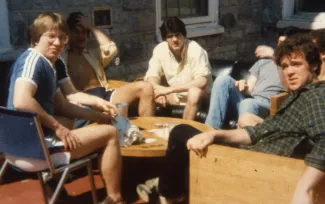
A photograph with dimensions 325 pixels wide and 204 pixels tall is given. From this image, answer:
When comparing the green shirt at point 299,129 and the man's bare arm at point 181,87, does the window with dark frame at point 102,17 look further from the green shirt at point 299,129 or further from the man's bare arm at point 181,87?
the green shirt at point 299,129

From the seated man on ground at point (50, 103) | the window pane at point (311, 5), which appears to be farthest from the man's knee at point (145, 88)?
the window pane at point (311, 5)

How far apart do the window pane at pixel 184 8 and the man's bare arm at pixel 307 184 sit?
475 cm

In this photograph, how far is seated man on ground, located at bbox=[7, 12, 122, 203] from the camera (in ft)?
9.53

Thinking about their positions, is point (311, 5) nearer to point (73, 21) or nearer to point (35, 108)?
point (73, 21)

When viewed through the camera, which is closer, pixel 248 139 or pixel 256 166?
pixel 256 166

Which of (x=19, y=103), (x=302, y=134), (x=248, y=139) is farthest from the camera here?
(x=19, y=103)

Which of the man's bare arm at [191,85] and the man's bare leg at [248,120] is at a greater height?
the man's bare arm at [191,85]

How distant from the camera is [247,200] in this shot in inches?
87.0

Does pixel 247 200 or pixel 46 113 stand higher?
pixel 46 113

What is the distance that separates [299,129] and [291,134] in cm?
7

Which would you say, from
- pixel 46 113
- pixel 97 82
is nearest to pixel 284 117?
pixel 46 113

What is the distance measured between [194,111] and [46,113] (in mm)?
2036

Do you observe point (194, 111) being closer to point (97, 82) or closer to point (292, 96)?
point (97, 82)

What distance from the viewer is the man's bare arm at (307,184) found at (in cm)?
199
